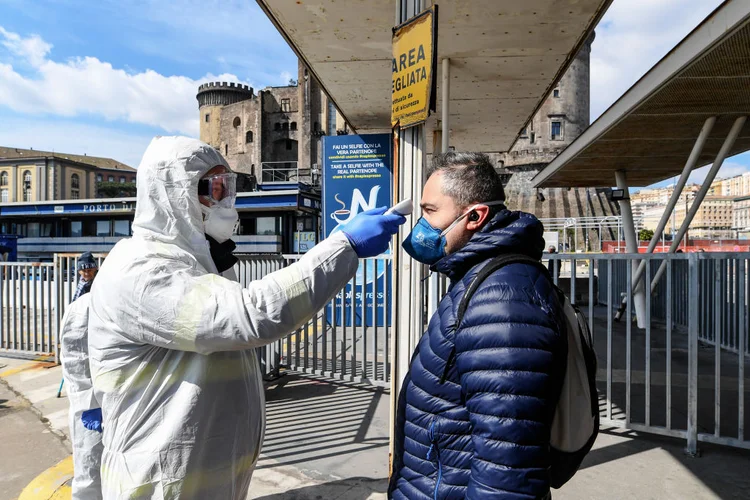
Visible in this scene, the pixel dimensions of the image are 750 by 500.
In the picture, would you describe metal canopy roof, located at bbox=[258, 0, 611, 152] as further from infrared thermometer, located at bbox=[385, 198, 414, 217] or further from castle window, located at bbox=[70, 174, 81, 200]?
castle window, located at bbox=[70, 174, 81, 200]

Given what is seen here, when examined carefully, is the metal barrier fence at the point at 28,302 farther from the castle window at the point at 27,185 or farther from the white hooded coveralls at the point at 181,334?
the castle window at the point at 27,185

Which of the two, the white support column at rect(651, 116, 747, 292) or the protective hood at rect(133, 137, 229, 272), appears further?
the white support column at rect(651, 116, 747, 292)

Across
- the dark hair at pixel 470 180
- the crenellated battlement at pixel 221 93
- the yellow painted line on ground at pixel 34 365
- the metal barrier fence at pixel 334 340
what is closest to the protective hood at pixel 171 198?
the dark hair at pixel 470 180

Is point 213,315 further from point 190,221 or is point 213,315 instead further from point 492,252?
point 492,252

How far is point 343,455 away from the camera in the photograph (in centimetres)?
410

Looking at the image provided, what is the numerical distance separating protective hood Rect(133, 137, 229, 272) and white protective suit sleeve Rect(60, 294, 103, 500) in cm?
173

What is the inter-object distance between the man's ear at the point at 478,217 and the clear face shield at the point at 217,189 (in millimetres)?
896

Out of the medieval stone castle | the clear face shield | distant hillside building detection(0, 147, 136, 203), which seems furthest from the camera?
distant hillside building detection(0, 147, 136, 203)

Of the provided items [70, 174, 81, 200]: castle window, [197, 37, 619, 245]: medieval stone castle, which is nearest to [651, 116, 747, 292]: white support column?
[197, 37, 619, 245]: medieval stone castle

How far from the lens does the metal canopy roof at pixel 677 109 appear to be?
468 cm

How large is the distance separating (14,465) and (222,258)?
3.58 m

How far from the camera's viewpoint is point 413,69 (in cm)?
262

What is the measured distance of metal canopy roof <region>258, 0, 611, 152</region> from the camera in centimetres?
475

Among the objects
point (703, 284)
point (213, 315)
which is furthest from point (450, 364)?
point (703, 284)
